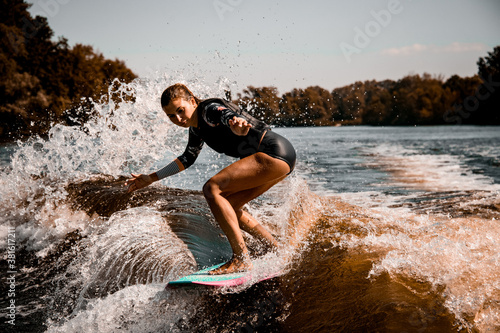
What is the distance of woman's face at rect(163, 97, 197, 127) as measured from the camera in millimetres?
3750

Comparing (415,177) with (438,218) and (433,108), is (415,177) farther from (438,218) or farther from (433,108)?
(433,108)

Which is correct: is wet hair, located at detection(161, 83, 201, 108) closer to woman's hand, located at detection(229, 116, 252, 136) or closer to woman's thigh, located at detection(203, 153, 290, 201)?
woman's hand, located at detection(229, 116, 252, 136)

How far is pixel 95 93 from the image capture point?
2288cm

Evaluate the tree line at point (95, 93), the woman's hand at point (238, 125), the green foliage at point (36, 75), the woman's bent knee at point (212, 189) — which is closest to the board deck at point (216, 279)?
the woman's bent knee at point (212, 189)

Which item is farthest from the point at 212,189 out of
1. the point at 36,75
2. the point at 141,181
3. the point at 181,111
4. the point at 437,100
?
the point at 437,100

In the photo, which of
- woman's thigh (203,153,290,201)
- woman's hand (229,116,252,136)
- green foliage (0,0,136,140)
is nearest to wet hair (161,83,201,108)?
woman's hand (229,116,252,136)

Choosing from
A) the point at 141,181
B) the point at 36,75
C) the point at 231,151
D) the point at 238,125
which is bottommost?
the point at 141,181

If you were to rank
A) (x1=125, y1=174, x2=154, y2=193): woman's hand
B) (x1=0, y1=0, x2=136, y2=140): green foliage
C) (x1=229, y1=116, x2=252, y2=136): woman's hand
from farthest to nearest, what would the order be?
(x1=0, y1=0, x2=136, y2=140): green foliage → (x1=125, y1=174, x2=154, y2=193): woman's hand → (x1=229, y1=116, x2=252, y2=136): woman's hand

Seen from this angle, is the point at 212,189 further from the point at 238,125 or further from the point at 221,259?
the point at 221,259

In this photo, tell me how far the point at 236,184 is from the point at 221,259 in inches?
49.0

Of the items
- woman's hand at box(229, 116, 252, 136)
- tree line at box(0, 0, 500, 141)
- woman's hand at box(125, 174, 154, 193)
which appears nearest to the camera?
woman's hand at box(229, 116, 252, 136)

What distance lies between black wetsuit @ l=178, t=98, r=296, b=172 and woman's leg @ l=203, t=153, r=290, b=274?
0.32 feet

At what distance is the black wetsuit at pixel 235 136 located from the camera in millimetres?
3783

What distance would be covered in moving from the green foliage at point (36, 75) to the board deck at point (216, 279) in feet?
120
